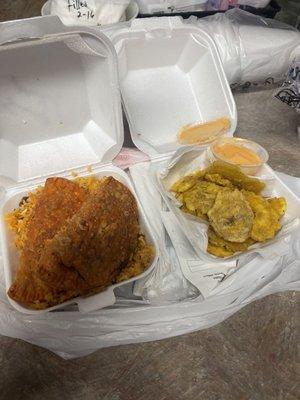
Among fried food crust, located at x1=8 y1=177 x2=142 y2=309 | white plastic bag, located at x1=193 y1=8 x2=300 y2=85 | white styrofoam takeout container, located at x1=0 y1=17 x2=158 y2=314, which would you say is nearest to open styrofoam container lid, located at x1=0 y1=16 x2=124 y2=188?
white styrofoam takeout container, located at x1=0 y1=17 x2=158 y2=314

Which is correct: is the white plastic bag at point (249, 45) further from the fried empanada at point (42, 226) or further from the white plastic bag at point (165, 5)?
the fried empanada at point (42, 226)

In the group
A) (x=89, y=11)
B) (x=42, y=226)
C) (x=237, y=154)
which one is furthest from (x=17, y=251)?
(x=89, y=11)

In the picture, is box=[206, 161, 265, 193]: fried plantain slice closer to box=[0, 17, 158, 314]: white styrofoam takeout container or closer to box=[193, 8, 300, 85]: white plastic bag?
box=[0, 17, 158, 314]: white styrofoam takeout container

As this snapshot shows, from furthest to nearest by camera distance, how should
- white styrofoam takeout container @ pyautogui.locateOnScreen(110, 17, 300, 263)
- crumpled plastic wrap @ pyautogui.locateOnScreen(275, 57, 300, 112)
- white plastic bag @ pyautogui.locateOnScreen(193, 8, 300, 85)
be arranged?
white plastic bag @ pyautogui.locateOnScreen(193, 8, 300, 85) < crumpled plastic wrap @ pyautogui.locateOnScreen(275, 57, 300, 112) < white styrofoam takeout container @ pyautogui.locateOnScreen(110, 17, 300, 263)

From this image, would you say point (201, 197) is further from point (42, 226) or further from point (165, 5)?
point (165, 5)

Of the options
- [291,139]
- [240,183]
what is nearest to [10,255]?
[240,183]

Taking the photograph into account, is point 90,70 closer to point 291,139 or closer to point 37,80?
point 37,80

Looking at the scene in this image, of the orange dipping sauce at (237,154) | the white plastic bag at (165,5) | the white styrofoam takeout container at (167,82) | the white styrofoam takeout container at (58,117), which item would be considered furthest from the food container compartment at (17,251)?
the white plastic bag at (165,5)
